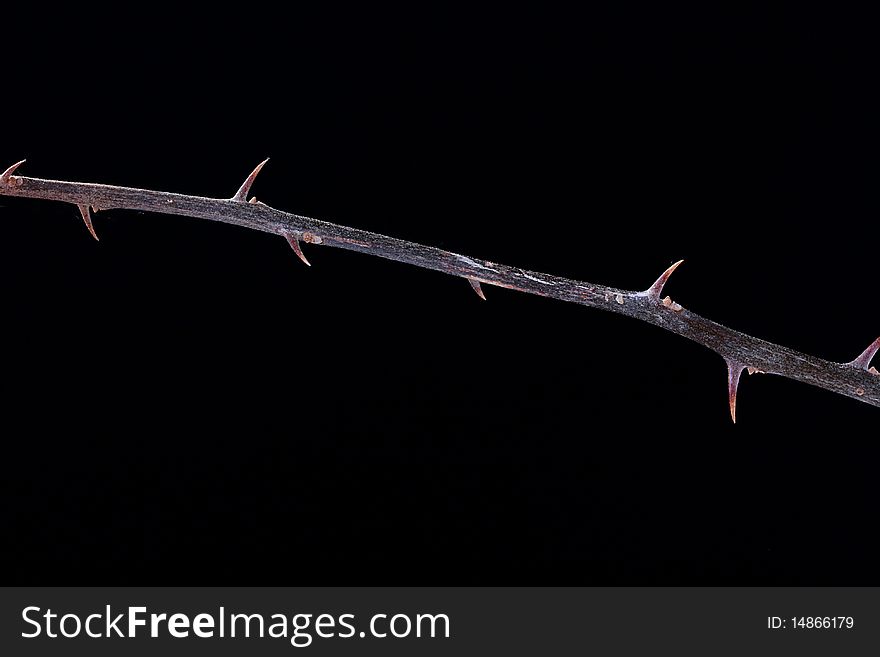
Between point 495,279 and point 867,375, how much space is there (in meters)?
0.91

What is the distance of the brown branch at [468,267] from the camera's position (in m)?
2.05

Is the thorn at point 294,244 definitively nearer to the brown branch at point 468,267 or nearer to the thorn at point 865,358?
the brown branch at point 468,267

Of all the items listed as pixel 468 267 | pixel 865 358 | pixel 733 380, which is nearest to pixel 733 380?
pixel 733 380

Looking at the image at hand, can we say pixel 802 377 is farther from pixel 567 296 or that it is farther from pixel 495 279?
pixel 495 279

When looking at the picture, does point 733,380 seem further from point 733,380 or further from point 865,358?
point 865,358

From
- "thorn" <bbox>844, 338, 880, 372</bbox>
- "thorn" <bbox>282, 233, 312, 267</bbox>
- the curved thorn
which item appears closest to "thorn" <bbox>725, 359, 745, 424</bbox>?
the curved thorn

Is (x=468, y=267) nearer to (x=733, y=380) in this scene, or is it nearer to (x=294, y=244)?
(x=294, y=244)

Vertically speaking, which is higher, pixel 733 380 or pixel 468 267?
pixel 468 267

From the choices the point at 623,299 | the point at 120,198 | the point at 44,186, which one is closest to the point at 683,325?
the point at 623,299

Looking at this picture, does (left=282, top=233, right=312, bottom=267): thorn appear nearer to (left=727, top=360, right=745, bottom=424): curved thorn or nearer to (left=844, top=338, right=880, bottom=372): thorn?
(left=727, top=360, right=745, bottom=424): curved thorn

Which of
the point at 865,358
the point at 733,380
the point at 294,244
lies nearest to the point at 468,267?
the point at 294,244

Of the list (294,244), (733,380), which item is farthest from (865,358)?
(294,244)

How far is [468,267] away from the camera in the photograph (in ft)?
6.87

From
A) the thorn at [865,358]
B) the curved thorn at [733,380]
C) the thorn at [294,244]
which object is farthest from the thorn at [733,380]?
the thorn at [294,244]
